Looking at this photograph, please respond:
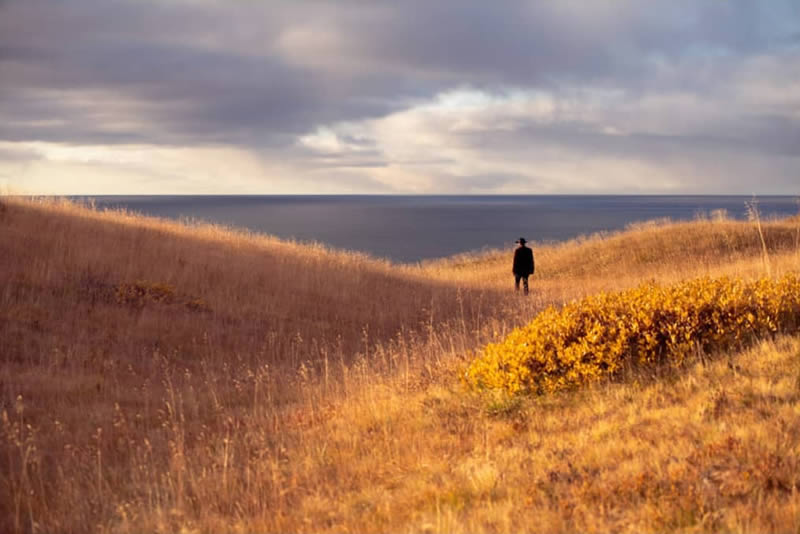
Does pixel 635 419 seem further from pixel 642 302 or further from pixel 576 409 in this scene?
pixel 642 302

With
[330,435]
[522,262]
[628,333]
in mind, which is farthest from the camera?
[522,262]

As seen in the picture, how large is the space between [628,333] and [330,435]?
3456 millimetres

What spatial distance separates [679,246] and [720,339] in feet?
75.7

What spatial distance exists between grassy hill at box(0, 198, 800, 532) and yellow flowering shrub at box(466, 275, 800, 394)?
10.2 inches

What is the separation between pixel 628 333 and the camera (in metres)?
7.25

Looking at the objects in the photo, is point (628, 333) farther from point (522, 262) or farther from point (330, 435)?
point (522, 262)

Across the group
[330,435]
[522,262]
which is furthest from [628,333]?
[522,262]

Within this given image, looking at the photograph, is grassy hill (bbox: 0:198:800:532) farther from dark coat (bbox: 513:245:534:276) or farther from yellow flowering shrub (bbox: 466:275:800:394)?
dark coat (bbox: 513:245:534:276)

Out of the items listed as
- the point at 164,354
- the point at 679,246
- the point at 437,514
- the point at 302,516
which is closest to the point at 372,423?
the point at 302,516

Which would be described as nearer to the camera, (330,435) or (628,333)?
(330,435)

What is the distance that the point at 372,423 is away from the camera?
7008 millimetres

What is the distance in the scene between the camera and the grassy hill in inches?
181

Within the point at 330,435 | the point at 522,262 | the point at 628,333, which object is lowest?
the point at 330,435

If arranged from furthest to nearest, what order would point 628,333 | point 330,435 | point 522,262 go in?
point 522,262 < point 628,333 < point 330,435
